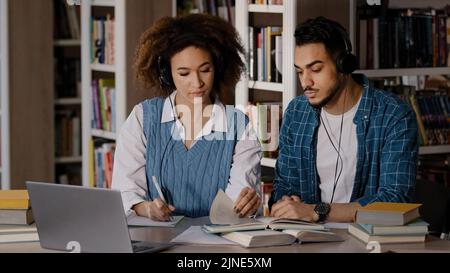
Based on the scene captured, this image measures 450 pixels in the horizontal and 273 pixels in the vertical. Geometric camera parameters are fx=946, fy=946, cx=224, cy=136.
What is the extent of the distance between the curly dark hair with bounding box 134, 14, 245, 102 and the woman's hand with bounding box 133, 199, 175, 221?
48 centimetres

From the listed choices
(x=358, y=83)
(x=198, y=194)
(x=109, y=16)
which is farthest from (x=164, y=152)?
(x=109, y=16)

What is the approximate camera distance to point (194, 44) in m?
3.07

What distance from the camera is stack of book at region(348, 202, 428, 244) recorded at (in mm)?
2533

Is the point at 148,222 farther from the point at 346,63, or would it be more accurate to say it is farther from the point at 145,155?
the point at 346,63

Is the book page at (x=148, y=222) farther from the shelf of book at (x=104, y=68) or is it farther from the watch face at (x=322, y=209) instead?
the shelf of book at (x=104, y=68)

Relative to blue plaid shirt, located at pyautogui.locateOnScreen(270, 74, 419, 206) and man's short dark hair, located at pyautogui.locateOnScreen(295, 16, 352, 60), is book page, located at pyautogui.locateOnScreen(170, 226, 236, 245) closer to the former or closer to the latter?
blue plaid shirt, located at pyautogui.locateOnScreen(270, 74, 419, 206)

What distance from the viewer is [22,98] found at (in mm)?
5699

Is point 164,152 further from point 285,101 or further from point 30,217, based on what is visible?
point 285,101

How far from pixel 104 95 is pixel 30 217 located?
2.43m

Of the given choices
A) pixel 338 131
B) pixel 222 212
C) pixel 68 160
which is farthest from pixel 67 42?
pixel 222 212

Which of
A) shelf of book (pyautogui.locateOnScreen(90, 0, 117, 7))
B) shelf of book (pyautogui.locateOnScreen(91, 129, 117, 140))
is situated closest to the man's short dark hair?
shelf of book (pyautogui.locateOnScreen(90, 0, 117, 7))

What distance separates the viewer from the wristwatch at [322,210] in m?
2.88

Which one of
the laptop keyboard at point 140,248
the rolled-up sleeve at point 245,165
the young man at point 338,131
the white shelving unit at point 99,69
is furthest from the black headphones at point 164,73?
the white shelving unit at point 99,69

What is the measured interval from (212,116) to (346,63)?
48 centimetres
